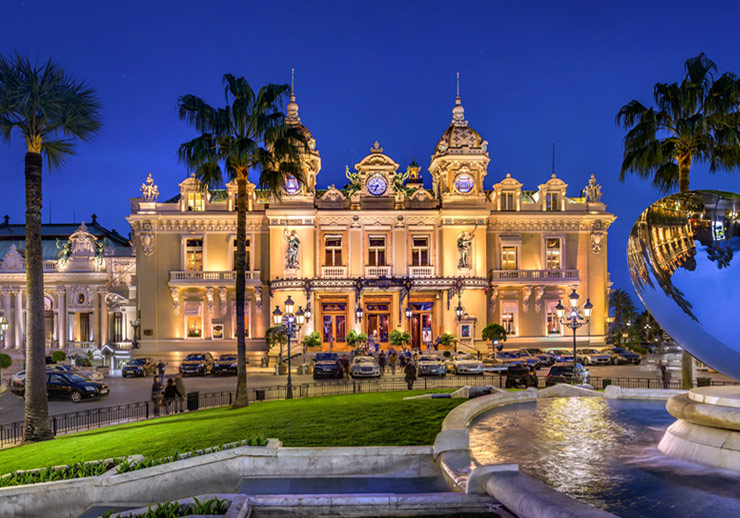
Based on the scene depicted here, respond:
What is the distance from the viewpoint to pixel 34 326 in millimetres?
17828

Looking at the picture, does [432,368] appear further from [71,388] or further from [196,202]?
[196,202]

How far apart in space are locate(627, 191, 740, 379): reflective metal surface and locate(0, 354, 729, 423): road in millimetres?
23096

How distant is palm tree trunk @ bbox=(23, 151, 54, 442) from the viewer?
17.5 meters

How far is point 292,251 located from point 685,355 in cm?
3157

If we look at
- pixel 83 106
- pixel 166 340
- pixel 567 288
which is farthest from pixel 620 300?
pixel 83 106

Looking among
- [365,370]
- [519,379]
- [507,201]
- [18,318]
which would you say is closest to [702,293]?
[519,379]

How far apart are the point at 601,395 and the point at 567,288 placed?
31.0m

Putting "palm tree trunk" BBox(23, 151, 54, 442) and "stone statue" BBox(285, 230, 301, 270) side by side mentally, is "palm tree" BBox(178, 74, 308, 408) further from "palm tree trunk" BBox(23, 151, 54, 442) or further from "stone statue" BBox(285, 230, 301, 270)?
"stone statue" BBox(285, 230, 301, 270)

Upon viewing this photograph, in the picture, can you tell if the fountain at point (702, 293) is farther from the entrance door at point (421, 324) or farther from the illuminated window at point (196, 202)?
the illuminated window at point (196, 202)

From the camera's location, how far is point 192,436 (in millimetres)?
14109

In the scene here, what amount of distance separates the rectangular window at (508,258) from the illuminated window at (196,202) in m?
25.5

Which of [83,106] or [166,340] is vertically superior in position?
[83,106]

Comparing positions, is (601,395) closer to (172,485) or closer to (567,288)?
(172,485)

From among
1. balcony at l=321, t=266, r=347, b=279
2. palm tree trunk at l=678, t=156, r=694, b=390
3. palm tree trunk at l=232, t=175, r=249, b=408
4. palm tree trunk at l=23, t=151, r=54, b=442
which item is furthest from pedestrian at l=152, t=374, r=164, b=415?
balcony at l=321, t=266, r=347, b=279
